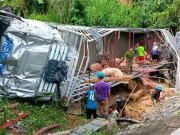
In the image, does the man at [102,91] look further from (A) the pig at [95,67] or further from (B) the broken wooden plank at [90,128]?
(A) the pig at [95,67]

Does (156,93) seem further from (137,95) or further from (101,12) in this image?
(101,12)

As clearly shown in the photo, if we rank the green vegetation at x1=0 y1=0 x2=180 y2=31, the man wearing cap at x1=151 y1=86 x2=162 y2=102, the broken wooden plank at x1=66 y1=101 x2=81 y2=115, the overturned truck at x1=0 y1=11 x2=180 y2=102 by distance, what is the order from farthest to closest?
1. the green vegetation at x1=0 y1=0 x2=180 y2=31
2. the man wearing cap at x1=151 y1=86 x2=162 y2=102
3. the broken wooden plank at x1=66 y1=101 x2=81 y2=115
4. the overturned truck at x1=0 y1=11 x2=180 y2=102

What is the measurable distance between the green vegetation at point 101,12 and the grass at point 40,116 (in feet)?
41.5

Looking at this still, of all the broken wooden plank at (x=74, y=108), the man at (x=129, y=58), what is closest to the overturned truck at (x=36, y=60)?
the broken wooden plank at (x=74, y=108)

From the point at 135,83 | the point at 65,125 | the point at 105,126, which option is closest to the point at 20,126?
the point at 65,125

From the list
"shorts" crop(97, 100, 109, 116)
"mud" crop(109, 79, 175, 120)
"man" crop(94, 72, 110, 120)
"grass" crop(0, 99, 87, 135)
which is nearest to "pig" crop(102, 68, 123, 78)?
"mud" crop(109, 79, 175, 120)

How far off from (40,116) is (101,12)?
15.0m

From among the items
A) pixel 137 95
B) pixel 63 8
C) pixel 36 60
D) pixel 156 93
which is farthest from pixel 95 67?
pixel 63 8

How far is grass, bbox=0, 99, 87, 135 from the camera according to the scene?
24.6 ft

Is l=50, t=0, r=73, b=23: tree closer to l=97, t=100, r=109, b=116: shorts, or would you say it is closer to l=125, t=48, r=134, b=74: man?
l=125, t=48, r=134, b=74: man

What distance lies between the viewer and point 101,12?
22.0 meters

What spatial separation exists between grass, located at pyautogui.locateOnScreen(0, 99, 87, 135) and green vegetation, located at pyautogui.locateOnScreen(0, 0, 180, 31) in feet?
41.5

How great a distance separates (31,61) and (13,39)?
868 millimetres

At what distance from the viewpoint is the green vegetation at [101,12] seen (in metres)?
21.5
